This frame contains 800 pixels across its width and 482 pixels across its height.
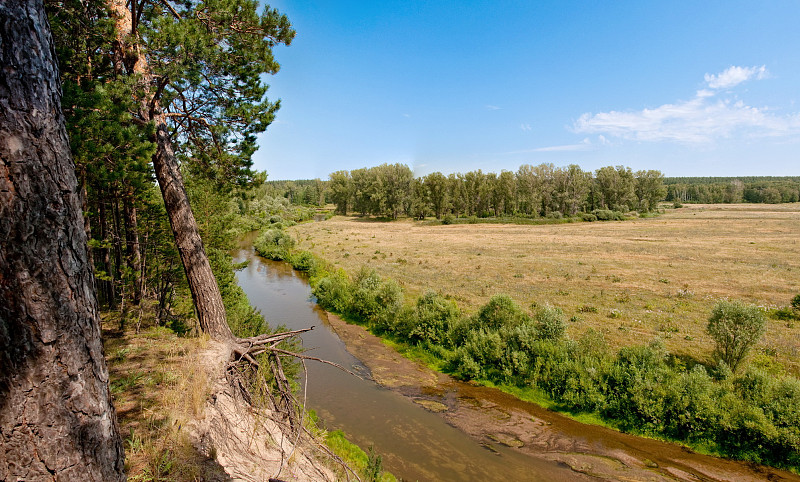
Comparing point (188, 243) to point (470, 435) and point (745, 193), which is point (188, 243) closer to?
point (470, 435)

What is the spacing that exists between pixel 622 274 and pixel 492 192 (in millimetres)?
63479

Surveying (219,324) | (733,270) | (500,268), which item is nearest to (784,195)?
(733,270)

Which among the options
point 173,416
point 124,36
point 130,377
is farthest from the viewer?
point 124,36

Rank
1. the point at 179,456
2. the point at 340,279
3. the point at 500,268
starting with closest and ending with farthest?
the point at 179,456, the point at 340,279, the point at 500,268

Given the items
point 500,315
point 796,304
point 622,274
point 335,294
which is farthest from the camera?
point 622,274

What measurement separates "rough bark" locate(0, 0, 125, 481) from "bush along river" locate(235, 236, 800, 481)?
295 inches

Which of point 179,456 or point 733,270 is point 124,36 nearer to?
point 179,456

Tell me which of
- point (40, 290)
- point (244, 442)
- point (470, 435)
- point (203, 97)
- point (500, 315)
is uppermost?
point (203, 97)

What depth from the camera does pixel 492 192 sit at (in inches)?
3583

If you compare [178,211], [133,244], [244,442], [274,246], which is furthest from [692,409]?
[274,246]

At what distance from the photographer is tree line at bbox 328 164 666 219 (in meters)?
90.1

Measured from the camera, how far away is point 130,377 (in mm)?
5957

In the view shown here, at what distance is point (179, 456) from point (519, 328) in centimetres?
1369

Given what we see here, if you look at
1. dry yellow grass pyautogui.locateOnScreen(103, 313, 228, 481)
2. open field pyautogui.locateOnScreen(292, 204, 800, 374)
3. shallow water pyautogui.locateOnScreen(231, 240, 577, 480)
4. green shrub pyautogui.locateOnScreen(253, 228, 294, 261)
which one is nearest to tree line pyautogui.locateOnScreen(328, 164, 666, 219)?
open field pyautogui.locateOnScreen(292, 204, 800, 374)
